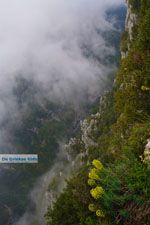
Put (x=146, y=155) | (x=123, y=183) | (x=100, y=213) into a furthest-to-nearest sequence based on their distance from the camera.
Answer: (x=146, y=155) → (x=100, y=213) → (x=123, y=183)

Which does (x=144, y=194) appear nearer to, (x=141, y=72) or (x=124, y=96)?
(x=141, y=72)

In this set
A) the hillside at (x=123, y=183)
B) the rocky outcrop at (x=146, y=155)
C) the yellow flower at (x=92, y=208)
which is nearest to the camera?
the hillside at (x=123, y=183)

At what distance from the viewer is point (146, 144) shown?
47.5 ft

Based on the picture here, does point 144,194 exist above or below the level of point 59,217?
below

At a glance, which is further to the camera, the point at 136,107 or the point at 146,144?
the point at 136,107

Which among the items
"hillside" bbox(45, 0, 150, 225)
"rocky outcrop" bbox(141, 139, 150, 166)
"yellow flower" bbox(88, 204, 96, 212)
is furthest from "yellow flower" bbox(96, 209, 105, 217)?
"rocky outcrop" bbox(141, 139, 150, 166)

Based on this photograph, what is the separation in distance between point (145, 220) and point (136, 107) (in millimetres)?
8451

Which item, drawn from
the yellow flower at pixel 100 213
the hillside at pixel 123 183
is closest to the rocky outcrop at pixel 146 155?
the hillside at pixel 123 183

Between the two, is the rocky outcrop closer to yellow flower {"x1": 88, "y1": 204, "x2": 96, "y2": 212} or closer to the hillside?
the hillside

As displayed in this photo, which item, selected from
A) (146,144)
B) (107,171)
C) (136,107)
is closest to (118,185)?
(107,171)

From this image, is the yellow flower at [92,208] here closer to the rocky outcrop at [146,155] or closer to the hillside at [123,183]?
the hillside at [123,183]

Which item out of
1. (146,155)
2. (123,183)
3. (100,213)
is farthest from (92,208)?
(146,155)

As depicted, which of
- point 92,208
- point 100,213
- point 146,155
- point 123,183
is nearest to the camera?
point 123,183

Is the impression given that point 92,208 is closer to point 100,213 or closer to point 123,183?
point 100,213
